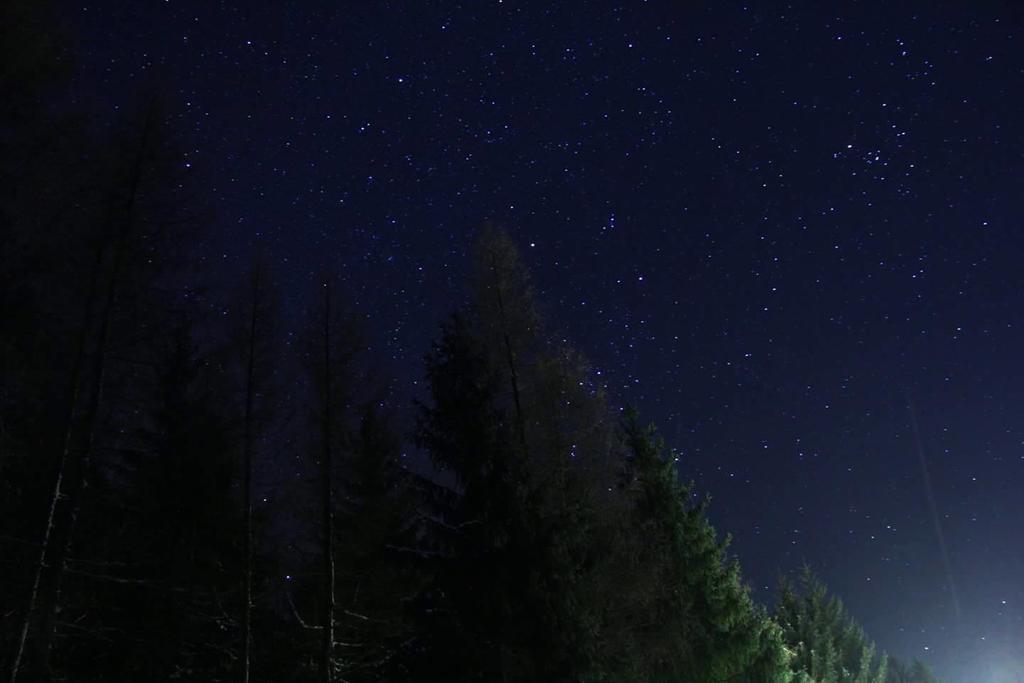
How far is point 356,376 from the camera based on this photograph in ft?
50.1

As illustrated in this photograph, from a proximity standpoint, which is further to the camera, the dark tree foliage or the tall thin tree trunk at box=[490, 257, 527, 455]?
the dark tree foliage

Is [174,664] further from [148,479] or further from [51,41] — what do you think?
[51,41]

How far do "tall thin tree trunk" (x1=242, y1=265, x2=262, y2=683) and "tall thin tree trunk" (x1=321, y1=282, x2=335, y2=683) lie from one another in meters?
1.34

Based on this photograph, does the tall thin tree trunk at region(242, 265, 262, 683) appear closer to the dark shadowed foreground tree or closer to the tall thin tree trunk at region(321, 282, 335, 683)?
the tall thin tree trunk at region(321, 282, 335, 683)

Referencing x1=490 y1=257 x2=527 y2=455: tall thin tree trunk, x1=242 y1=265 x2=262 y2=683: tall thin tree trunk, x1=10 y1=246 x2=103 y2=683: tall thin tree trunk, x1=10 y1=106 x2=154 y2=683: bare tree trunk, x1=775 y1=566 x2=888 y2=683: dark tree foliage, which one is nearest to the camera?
x1=10 y1=246 x2=103 y2=683: tall thin tree trunk

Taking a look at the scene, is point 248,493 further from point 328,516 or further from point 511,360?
point 511,360

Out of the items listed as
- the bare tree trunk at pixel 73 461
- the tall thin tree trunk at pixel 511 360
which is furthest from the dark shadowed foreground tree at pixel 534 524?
the bare tree trunk at pixel 73 461

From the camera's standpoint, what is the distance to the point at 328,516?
13.9 m

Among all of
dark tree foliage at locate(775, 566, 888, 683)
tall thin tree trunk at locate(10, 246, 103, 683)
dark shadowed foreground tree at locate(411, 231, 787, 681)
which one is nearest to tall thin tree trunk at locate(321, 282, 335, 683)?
dark shadowed foreground tree at locate(411, 231, 787, 681)

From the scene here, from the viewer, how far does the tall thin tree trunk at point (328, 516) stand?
42.1 ft

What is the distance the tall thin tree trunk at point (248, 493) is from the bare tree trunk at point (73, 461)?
3052 mm

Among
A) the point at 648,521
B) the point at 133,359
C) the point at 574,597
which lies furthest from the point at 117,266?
the point at 648,521

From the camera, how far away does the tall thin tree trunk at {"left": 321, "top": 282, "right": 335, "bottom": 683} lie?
12.8 m

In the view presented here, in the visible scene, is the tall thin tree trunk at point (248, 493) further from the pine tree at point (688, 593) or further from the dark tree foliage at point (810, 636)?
the dark tree foliage at point (810, 636)
